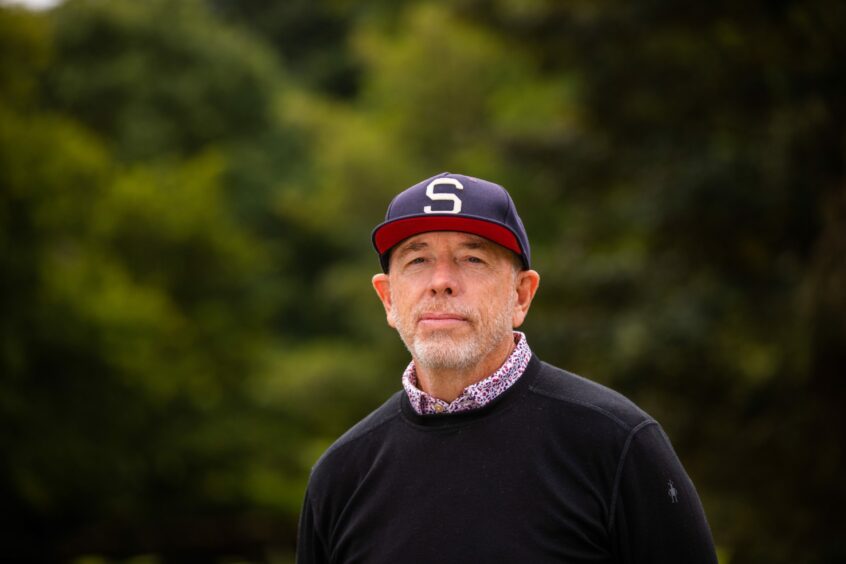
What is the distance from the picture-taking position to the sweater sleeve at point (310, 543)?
2.56 meters

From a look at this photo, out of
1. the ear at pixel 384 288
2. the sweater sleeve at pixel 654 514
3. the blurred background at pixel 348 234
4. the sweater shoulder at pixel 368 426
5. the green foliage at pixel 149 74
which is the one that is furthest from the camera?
the green foliage at pixel 149 74

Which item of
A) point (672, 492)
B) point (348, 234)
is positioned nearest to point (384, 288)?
point (672, 492)

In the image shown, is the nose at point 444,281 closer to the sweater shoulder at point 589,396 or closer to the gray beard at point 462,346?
the gray beard at point 462,346

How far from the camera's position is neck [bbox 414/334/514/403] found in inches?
94.8

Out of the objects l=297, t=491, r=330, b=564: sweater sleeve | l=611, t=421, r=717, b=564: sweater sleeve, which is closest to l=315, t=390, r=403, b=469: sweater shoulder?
l=297, t=491, r=330, b=564: sweater sleeve

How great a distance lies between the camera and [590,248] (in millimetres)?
16797

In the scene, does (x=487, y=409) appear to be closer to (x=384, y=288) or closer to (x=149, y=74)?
(x=384, y=288)

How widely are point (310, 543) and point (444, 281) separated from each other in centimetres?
64

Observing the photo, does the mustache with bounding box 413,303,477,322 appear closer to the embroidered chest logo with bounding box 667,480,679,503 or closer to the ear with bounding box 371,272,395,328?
the ear with bounding box 371,272,395,328

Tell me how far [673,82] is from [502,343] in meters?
10.4

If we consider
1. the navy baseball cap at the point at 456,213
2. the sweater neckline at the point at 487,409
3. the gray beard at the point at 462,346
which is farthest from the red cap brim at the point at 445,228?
the sweater neckline at the point at 487,409

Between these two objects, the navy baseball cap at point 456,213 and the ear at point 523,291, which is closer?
the navy baseball cap at point 456,213

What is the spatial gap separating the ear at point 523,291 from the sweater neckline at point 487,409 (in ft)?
0.45

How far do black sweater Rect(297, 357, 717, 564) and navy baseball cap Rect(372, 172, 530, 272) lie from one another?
27cm
